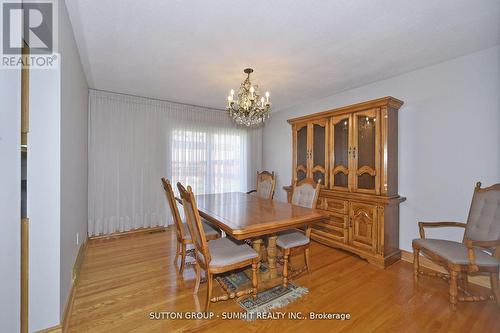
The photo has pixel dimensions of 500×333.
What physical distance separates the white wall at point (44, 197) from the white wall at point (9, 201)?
0.27m

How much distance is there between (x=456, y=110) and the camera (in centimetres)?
244

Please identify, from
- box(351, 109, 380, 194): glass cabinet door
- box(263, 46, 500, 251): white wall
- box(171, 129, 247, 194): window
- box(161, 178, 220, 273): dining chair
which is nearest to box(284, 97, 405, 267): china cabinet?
box(351, 109, 380, 194): glass cabinet door

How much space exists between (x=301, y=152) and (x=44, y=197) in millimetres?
3334

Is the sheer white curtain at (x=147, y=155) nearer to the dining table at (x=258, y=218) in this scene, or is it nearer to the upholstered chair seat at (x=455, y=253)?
the dining table at (x=258, y=218)

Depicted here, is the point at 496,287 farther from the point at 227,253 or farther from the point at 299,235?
the point at 227,253

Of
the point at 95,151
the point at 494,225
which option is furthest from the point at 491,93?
the point at 95,151

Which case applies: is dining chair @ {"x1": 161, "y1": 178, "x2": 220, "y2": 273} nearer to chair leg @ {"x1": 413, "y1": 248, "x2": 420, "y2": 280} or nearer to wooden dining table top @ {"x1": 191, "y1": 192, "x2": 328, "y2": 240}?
wooden dining table top @ {"x1": 191, "y1": 192, "x2": 328, "y2": 240}

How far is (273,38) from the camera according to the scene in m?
2.04

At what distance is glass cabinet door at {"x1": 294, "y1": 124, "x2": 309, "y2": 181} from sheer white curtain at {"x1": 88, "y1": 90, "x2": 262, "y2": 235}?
1560 millimetres

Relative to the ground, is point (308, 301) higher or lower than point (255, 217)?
lower

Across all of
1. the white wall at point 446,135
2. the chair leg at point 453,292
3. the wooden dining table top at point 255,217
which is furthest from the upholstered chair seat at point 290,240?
the white wall at point 446,135

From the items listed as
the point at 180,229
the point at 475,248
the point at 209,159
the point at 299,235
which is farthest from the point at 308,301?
the point at 209,159

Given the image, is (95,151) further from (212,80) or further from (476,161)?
(476,161)

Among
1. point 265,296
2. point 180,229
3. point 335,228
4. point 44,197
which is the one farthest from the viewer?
point 335,228
